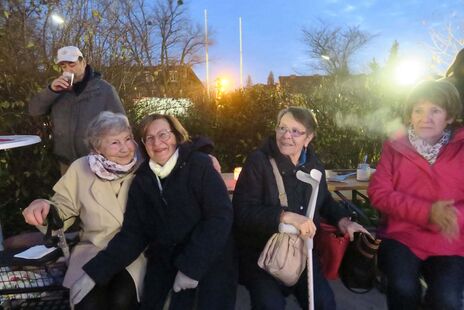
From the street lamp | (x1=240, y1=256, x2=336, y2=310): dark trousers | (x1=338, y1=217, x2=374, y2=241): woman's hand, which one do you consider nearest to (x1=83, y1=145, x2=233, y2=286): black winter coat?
(x1=240, y1=256, x2=336, y2=310): dark trousers

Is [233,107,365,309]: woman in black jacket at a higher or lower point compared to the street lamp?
lower

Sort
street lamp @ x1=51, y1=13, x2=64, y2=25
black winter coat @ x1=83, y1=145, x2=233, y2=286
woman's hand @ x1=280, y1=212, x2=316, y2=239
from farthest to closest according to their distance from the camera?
street lamp @ x1=51, y1=13, x2=64, y2=25, black winter coat @ x1=83, y1=145, x2=233, y2=286, woman's hand @ x1=280, y1=212, x2=316, y2=239

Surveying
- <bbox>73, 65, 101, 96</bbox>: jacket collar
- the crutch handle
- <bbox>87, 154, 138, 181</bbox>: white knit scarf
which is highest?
<bbox>73, 65, 101, 96</bbox>: jacket collar

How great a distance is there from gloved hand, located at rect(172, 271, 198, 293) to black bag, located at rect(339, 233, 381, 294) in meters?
0.91

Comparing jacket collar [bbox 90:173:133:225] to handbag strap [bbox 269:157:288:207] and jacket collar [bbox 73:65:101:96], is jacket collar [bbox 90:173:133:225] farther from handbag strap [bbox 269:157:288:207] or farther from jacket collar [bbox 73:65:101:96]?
jacket collar [bbox 73:65:101:96]

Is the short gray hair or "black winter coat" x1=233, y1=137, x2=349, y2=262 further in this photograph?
A: the short gray hair

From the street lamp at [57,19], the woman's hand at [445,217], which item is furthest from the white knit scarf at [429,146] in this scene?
the street lamp at [57,19]

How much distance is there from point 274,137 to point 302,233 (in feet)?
2.30

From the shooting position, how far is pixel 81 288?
7.10ft

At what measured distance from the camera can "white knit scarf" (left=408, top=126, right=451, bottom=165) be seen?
235 cm

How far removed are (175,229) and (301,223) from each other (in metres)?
0.75

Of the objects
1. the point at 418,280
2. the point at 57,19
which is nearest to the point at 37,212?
the point at 418,280

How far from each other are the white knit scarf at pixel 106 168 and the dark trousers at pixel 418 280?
1.71 meters

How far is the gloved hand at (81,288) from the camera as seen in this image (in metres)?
2.15
